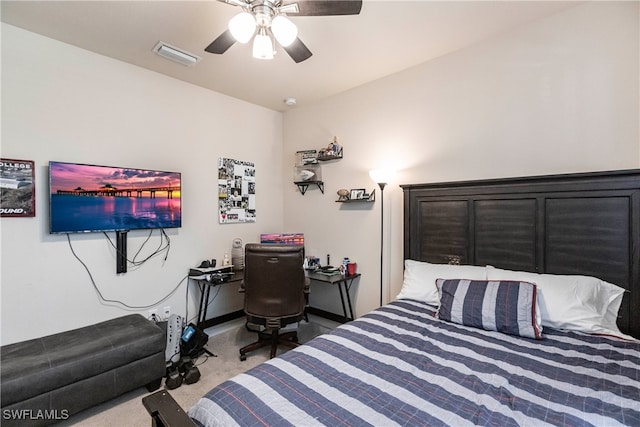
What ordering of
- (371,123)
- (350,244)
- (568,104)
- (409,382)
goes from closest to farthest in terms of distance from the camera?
1. (409,382)
2. (568,104)
3. (371,123)
4. (350,244)

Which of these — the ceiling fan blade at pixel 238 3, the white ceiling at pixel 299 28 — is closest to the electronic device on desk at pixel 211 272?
the white ceiling at pixel 299 28

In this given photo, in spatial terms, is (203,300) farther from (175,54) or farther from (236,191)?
(175,54)

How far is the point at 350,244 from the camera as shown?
11.2 ft

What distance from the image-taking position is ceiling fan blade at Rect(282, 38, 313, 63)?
6.21 ft

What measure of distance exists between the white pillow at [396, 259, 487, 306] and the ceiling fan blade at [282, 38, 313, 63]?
73.1 inches

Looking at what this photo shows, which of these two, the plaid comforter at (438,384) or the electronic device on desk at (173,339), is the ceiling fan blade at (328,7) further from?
the electronic device on desk at (173,339)

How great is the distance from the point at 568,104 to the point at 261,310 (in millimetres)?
2902

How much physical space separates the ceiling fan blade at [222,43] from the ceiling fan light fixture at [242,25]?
0.73 ft

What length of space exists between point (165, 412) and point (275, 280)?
1534 mm

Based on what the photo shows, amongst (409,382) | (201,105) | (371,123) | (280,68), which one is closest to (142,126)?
(201,105)

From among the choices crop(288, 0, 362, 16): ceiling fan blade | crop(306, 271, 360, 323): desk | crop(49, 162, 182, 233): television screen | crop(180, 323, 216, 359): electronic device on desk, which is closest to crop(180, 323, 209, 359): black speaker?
crop(180, 323, 216, 359): electronic device on desk

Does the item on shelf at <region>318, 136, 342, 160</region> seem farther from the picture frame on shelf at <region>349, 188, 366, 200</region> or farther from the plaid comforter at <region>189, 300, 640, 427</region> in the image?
the plaid comforter at <region>189, 300, 640, 427</region>

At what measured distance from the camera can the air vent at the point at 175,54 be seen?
8.00 ft

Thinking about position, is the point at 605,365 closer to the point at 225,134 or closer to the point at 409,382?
the point at 409,382
